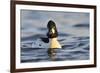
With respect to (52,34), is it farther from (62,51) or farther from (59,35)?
(62,51)

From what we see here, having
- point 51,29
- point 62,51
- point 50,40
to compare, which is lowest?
point 62,51

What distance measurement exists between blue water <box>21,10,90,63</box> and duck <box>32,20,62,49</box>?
3 cm

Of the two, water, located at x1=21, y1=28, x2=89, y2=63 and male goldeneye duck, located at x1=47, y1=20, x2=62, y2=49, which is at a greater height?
male goldeneye duck, located at x1=47, y1=20, x2=62, y2=49

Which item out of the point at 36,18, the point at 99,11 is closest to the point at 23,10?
the point at 36,18

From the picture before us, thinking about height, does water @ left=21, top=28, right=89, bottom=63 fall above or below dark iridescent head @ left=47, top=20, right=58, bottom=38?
below

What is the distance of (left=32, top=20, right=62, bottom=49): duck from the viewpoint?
1890 millimetres

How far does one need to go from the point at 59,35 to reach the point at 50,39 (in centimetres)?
10

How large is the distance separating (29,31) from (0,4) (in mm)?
349

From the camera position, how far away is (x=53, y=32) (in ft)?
6.32

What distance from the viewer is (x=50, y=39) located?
1.92 meters

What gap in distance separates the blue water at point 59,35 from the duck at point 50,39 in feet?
0.10

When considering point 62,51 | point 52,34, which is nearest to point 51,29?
point 52,34

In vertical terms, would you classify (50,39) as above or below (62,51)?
above

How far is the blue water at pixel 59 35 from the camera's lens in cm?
184
